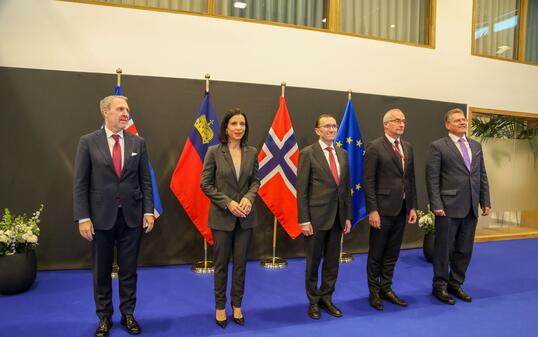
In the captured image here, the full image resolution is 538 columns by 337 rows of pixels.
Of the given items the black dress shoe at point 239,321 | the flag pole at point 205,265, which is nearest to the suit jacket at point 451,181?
the black dress shoe at point 239,321

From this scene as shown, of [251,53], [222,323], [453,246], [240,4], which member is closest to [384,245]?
[453,246]

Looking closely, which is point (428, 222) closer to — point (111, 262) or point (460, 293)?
point (460, 293)

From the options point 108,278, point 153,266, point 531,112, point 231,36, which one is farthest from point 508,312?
point 531,112

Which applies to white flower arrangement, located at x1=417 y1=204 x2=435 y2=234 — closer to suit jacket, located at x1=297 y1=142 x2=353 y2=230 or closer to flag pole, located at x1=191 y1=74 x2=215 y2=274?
suit jacket, located at x1=297 y1=142 x2=353 y2=230

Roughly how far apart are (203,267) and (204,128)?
4.65ft

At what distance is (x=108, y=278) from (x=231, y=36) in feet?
9.96

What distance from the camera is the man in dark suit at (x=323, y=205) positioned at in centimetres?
298

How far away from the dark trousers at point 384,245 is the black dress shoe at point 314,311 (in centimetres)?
55

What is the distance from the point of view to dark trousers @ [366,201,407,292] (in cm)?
328

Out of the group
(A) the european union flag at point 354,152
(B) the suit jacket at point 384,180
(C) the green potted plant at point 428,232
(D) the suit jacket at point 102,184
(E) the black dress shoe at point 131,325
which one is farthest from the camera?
(C) the green potted plant at point 428,232

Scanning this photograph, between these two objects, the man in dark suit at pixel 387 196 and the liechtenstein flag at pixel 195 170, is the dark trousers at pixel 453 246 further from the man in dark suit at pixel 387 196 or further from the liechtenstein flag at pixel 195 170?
the liechtenstein flag at pixel 195 170

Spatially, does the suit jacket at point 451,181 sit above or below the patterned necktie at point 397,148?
below

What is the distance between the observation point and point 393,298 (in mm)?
3342

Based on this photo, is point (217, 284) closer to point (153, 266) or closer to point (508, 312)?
point (153, 266)
